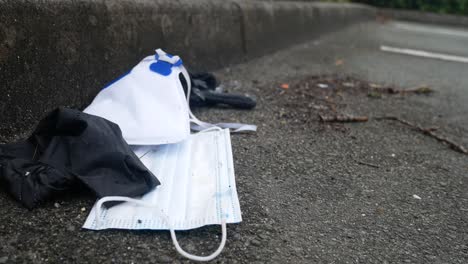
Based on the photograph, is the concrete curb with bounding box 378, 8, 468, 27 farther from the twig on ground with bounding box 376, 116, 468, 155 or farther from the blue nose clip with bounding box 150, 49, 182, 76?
the blue nose clip with bounding box 150, 49, 182, 76

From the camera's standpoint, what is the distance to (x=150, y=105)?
165 centimetres

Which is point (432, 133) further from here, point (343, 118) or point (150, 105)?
point (150, 105)

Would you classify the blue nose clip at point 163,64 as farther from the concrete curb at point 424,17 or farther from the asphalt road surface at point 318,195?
the concrete curb at point 424,17

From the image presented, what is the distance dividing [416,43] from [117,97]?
513 centimetres

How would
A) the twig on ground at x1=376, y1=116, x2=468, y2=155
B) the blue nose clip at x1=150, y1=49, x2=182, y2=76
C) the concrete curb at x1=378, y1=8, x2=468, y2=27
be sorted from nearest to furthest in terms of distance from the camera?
the blue nose clip at x1=150, y1=49, x2=182, y2=76 → the twig on ground at x1=376, y1=116, x2=468, y2=155 → the concrete curb at x1=378, y1=8, x2=468, y2=27

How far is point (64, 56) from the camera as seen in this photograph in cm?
165

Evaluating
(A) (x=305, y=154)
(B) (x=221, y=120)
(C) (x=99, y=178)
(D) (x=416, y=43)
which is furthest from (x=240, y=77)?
(D) (x=416, y=43)

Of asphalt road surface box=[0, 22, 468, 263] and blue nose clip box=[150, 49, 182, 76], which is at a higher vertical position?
blue nose clip box=[150, 49, 182, 76]

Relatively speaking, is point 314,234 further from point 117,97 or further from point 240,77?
point 240,77

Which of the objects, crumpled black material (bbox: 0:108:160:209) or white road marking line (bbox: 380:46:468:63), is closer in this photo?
crumpled black material (bbox: 0:108:160:209)

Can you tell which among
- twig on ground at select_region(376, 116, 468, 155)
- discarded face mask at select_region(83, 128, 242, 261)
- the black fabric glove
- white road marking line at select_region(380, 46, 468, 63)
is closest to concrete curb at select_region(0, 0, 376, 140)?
the black fabric glove

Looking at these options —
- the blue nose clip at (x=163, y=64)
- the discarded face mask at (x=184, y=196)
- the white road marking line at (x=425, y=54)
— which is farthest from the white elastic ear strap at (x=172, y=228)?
the white road marking line at (x=425, y=54)

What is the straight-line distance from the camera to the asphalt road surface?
1.09m

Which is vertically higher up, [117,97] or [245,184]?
[117,97]
